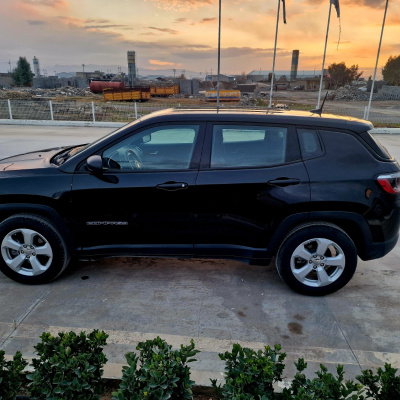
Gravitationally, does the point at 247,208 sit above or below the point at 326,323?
above

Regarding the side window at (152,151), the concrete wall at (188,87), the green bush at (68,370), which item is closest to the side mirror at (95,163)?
the side window at (152,151)

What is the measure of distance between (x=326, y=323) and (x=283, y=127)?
1.82 m

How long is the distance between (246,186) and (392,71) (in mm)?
76887

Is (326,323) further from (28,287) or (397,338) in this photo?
(28,287)

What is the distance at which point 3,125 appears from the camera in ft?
53.5

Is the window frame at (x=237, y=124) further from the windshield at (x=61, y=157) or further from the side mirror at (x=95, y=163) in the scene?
the windshield at (x=61, y=157)

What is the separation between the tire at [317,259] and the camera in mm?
3299

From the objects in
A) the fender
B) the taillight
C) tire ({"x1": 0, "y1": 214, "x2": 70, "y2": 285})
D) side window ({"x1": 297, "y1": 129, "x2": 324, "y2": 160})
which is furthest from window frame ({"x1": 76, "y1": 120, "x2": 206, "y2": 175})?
the taillight

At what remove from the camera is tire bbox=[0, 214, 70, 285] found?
342 cm

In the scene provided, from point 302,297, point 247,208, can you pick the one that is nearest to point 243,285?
point 302,297

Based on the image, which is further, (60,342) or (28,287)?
(28,287)

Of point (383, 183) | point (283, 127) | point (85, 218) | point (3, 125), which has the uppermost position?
point (283, 127)

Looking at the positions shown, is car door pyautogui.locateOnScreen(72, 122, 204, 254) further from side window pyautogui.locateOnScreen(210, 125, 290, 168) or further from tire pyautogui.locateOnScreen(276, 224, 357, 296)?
tire pyautogui.locateOnScreen(276, 224, 357, 296)

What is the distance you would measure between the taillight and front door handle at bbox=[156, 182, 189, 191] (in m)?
1.78
